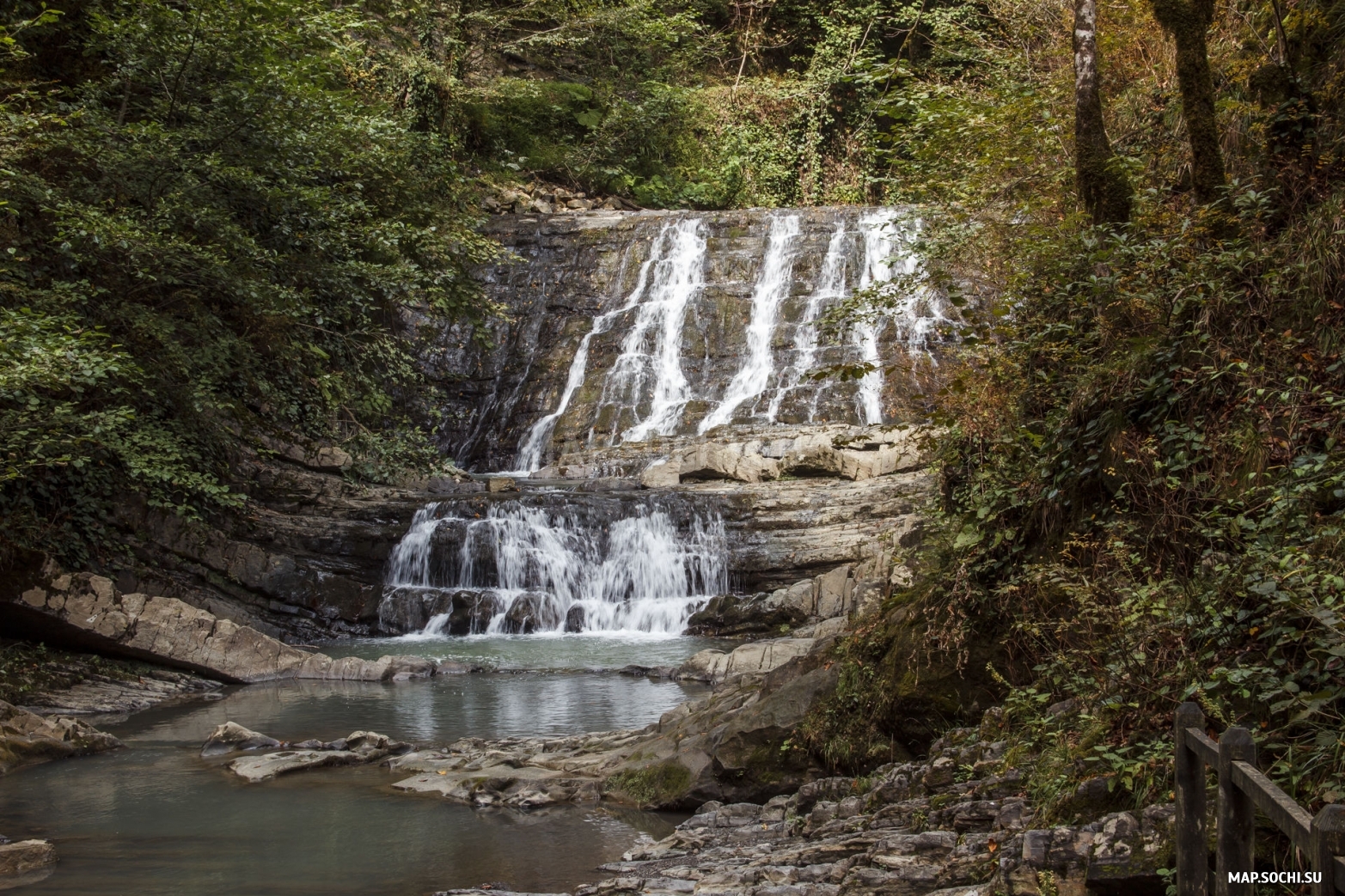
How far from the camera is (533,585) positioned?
15859mm

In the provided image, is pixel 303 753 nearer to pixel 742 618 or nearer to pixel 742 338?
pixel 742 618

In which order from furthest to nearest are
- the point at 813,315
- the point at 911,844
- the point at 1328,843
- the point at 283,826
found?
the point at 813,315, the point at 283,826, the point at 911,844, the point at 1328,843

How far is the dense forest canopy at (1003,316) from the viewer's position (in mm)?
4309

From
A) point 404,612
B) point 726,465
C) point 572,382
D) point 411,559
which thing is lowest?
point 404,612

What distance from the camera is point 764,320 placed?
2258 centimetres

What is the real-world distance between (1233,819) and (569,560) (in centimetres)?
1370

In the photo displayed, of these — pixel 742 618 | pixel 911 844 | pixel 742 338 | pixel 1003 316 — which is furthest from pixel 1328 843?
pixel 742 338

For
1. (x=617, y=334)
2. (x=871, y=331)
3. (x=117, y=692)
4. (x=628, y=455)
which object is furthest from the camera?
(x=617, y=334)

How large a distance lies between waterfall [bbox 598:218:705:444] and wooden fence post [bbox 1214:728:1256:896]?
18.3m

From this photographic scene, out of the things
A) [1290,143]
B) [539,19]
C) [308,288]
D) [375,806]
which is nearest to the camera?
[1290,143]

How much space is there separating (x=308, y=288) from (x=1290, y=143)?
404 inches

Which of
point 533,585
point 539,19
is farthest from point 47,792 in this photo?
point 539,19

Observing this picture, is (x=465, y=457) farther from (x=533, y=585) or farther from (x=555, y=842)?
(x=555, y=842)

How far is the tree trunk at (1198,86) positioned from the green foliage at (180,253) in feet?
27.1
